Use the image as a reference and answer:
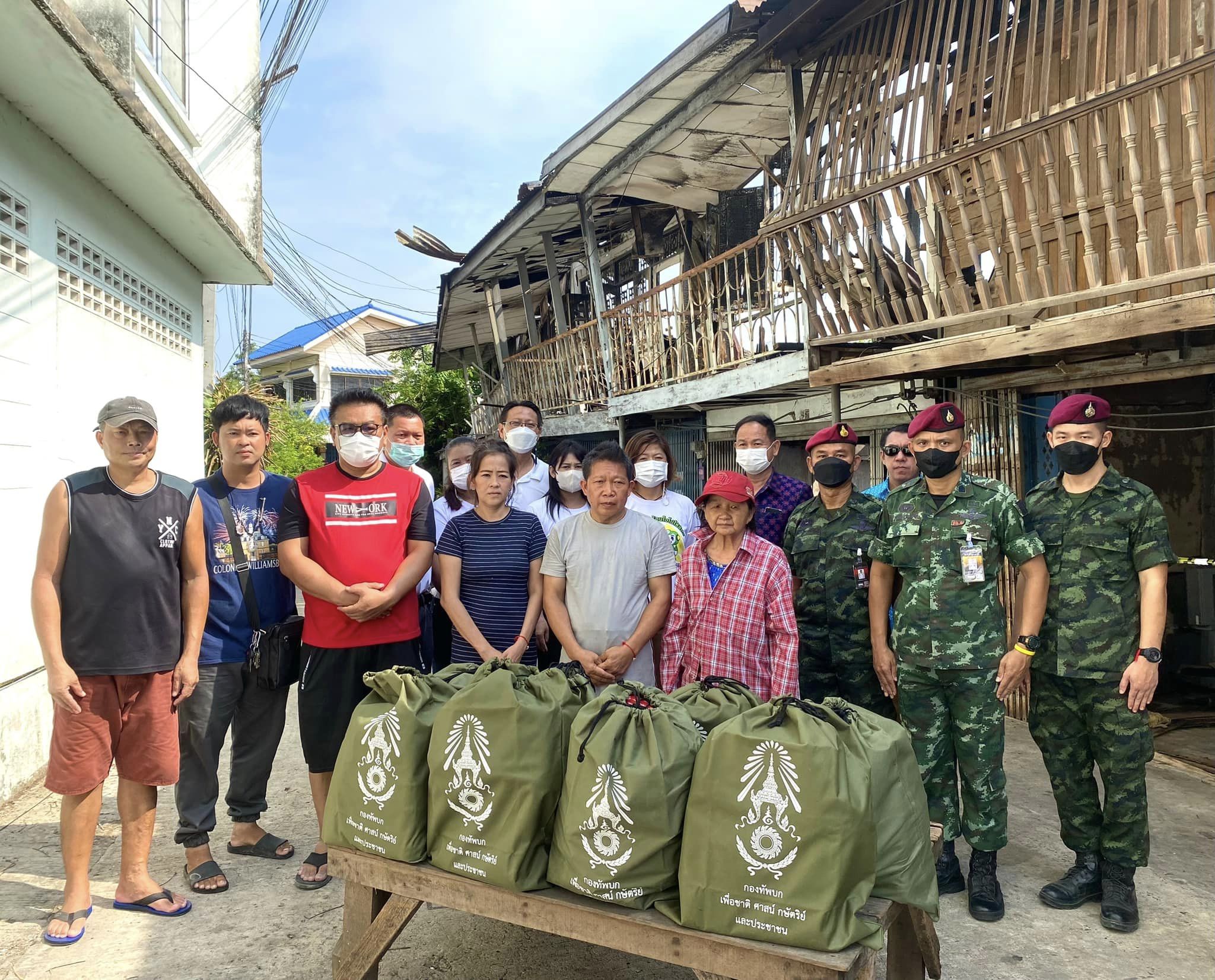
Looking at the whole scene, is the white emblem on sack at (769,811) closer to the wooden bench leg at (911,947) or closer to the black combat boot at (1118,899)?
the wooden bench leg at (911,947)

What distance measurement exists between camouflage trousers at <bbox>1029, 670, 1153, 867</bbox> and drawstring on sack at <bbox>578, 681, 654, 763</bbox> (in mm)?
1915

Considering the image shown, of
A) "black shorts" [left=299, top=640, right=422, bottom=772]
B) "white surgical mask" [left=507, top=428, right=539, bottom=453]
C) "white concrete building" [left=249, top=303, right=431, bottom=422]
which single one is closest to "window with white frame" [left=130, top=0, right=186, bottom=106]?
"white surgical mask" [left=507, top=428, right=539, bottom=453]

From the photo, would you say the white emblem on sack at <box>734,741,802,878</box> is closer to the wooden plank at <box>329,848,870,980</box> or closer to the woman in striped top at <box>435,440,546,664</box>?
the wooden plank at <box>329,848,870,980</box>

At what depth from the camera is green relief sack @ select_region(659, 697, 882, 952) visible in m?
1.92

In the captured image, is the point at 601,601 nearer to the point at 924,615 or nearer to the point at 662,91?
the point at 924,615

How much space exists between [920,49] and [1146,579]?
3.54 m

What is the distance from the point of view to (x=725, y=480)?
10.4 ft

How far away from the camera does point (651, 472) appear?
4.20m

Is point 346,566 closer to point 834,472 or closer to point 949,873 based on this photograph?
point 834,472

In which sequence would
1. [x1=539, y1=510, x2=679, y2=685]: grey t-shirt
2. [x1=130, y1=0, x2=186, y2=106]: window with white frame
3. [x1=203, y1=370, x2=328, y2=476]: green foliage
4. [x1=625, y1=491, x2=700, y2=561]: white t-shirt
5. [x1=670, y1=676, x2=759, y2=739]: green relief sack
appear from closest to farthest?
[x1=670, y1=676, x2=759, y2=739]: green relief sack → [x1=539, y1=510, x2=679, y2=685]: grey t-shirt → [x1=625, y1=491, x2=700, y2=561]: white t-shirt → [x1=130, y1=0, x2=186, y2=106]: window with white frame → [x1=203, y1=370, x2=328, y2=476]: green foliage

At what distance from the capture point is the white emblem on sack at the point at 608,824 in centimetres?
207

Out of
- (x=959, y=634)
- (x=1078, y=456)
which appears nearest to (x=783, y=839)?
(x=959, y=634)

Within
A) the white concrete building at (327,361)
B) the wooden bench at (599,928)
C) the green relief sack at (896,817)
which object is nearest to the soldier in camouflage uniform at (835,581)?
the wooden bench at (599,928)

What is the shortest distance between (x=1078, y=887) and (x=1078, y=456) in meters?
1.65
